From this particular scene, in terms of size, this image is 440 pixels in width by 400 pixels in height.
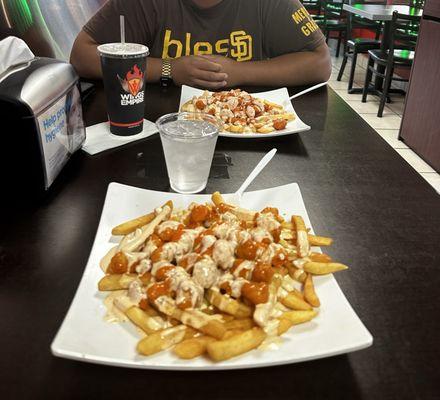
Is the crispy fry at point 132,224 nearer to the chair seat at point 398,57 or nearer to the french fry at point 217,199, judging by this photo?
the french fry at point 217,199

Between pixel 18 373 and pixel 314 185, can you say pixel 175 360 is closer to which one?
pixel 18 373

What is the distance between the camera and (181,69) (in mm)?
1800

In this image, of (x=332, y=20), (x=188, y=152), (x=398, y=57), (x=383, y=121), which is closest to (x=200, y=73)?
→ (x=188, y=152)

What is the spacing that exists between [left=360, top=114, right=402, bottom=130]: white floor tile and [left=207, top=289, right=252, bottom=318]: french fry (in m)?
4.25

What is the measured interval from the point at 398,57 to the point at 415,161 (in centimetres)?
161

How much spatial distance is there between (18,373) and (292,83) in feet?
5.43

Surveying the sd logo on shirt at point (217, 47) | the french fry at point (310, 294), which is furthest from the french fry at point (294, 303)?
the sd logo on shirt at point (217, 47)

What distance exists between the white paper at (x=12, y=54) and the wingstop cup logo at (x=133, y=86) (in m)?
0.24

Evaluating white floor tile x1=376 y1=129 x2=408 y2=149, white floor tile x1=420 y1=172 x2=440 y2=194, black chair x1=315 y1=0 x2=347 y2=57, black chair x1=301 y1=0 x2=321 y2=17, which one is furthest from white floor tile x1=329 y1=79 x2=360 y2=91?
black chair x1=301 y1=0 x2=321 y2=17

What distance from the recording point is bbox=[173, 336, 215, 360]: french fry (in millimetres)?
557

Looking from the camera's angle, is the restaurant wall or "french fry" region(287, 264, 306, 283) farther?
the restaurant wall

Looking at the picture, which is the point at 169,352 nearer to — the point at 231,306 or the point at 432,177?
the point at 231,306

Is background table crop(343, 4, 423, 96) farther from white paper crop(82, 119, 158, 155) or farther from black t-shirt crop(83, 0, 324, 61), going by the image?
white paper crop(82, 119, 158, 155)

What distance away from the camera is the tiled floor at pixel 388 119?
12.0ft
